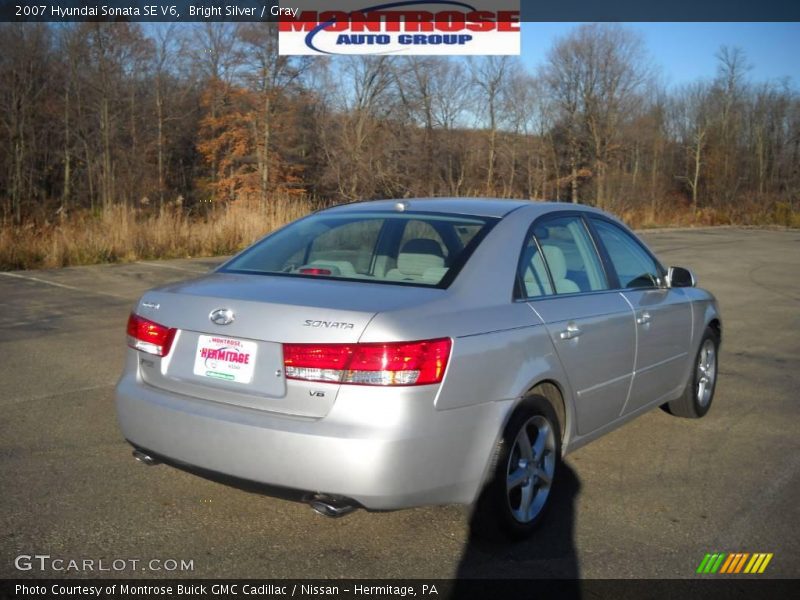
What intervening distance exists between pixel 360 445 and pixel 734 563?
1.79 m

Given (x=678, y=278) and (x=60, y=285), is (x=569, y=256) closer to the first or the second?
(x=678, y=278)

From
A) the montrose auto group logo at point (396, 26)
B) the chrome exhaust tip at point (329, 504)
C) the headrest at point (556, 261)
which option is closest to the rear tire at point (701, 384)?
the headrest at point (556, 261)

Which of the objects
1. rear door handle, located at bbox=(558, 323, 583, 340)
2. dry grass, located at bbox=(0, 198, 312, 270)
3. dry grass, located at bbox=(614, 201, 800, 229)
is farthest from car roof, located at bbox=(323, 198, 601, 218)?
dry grass, located at bbox=(614, 201, 800, 229)

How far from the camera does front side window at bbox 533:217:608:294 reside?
4.23 meters

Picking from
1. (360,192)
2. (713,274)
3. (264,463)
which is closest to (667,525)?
(264,463)

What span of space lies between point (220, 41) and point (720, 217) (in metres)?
27.2

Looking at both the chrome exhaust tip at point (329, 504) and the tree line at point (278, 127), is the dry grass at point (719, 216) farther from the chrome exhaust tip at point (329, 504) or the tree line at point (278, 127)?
the chrome exhaust tip at point (329, 504)

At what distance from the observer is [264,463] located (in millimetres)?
3178

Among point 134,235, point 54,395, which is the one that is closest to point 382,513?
point 54,395

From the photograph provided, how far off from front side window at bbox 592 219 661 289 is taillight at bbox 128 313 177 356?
2.67m

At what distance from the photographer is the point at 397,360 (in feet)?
10.2

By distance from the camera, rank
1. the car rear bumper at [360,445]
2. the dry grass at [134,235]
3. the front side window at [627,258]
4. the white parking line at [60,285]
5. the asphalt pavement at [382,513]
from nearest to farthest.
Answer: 1. the car rear bumper at [360,445]
2. the asphalt pavement at [382,513]
3. the front side window at [627,258]
4. the white parking line at [60,285]
5. the dry grass at [134,235]

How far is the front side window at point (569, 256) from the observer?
4.23 m

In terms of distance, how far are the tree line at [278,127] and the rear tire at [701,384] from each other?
29.0 meters
